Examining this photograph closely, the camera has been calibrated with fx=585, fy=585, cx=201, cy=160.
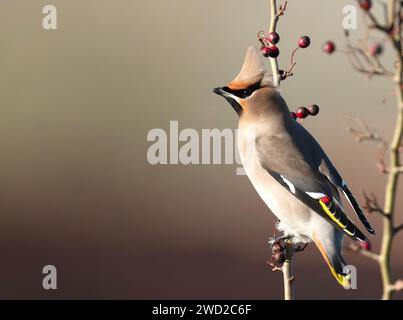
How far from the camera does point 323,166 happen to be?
2.14 metres

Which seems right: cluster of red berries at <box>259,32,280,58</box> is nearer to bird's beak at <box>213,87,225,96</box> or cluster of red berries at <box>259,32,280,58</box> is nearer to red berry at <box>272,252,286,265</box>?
bird's beak at <box>213,87,225,96</box>

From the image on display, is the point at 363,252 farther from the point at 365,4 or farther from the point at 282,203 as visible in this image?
the point at 282,203

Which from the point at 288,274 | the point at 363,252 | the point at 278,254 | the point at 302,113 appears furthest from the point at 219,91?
the point at 363,252

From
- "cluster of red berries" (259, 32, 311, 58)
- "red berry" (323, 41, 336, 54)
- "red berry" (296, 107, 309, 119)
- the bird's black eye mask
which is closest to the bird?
the bird's black eye mask

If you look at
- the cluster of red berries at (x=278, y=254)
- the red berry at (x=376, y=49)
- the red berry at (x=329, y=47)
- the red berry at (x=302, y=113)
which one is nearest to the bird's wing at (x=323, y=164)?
the red berry at (x=302, y=113)

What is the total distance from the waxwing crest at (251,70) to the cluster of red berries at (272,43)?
0.50 ft

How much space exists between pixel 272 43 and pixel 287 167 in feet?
2.60

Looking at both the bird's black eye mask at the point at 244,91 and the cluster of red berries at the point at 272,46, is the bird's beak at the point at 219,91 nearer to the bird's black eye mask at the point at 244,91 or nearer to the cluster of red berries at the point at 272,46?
the bird's black eye mask at the point at 244,91

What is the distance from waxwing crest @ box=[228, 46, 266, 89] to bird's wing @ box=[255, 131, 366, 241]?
0.93 ft

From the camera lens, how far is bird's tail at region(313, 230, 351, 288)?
184 centimetres

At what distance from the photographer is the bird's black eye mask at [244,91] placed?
2053mm
